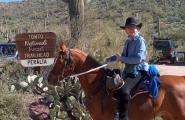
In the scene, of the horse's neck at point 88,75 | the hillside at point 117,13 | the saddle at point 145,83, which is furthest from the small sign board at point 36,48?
the hillside at point 117,13

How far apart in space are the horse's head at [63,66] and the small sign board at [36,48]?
3.03 metres

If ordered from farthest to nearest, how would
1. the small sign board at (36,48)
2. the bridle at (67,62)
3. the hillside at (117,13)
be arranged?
the hillside at (117,13)
the small sign board at (36,48)
the bridle at (67,62)

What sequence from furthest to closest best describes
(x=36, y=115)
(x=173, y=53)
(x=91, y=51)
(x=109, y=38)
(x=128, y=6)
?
(x=128, y=6)
(x=173, y=53)
(x=109, y=38)
(x=91, y=51)
(x=36, y=115)

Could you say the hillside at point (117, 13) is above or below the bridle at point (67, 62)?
below

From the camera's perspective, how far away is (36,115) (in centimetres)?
976

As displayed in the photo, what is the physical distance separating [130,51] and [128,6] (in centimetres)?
4686

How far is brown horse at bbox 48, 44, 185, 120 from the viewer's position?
7.66 m

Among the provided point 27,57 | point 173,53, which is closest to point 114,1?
point 173,53

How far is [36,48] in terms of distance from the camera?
1090 centimetres

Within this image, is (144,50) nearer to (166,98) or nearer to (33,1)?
(166,98)

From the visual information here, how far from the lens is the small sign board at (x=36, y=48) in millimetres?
10773

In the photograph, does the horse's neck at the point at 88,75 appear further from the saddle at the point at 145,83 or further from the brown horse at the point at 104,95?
the saddle at the point at 145,83

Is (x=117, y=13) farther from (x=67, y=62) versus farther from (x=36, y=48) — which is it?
(x=67, y=62)

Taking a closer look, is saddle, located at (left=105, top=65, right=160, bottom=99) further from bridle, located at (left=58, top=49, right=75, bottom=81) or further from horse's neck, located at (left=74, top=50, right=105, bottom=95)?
bridle, located at (left=58, top=49, right=75, bottom=81)
